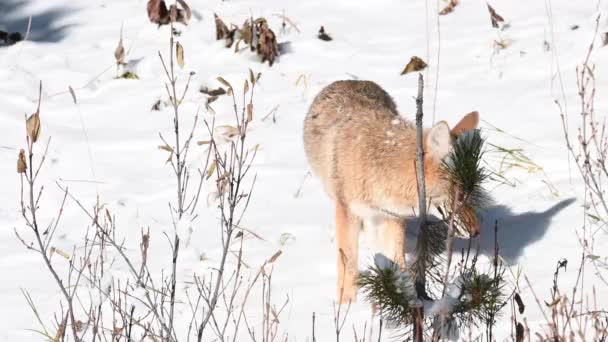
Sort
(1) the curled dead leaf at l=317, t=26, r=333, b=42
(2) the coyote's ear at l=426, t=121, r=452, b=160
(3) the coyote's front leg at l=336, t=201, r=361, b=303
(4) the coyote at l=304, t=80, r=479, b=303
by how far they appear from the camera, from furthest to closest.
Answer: (1) the curled dead leaf at l=317, t=26, r=333, b=42 < (3) the coyote's front leg at l=336, t=201, r=361, b=303 < (4) the coyote at l=304, t=80, r=479, b=303 < (2) the coyote's ear at l=426, t=121, r=452, b=160

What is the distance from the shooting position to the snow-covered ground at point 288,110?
19.1 ft

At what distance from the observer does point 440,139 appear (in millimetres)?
3912

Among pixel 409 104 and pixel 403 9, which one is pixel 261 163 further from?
pixel 403 9

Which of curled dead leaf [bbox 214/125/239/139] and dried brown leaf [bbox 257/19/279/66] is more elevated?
dried brown leaf [bbox 257/19/279/66]

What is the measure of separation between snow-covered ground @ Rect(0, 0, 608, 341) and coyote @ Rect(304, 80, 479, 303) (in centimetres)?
37

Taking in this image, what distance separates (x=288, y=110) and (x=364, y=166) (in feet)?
9.14

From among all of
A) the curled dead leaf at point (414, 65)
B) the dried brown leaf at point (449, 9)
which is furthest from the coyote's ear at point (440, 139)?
the dried brown leaf at point (449, 9)

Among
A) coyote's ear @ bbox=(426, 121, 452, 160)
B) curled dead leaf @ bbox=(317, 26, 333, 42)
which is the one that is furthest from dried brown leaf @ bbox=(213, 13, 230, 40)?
coyote's ear @ bbox=(426, 121, 452, 160)

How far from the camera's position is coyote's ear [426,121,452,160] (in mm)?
3736

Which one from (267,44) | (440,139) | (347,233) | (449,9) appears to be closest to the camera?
(440,139)

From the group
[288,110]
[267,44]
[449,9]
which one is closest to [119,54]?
[267,44]

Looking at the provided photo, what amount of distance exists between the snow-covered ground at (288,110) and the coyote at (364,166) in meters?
0.37

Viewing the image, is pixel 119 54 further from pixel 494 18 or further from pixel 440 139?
pixel 440 139

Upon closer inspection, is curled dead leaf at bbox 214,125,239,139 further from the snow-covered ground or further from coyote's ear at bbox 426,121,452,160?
coyote's ear at bbox 426,121,452,160
